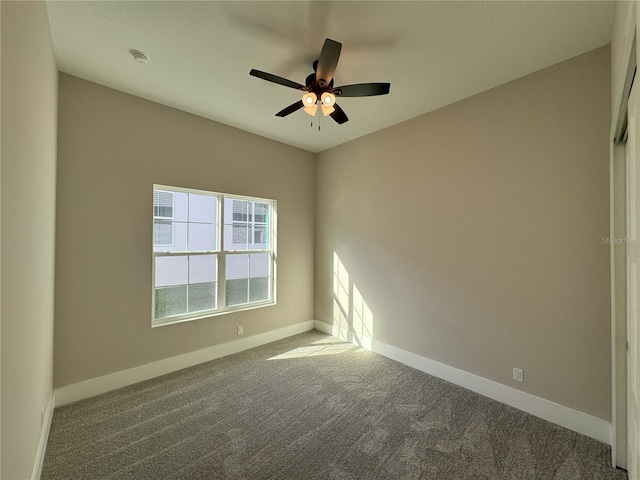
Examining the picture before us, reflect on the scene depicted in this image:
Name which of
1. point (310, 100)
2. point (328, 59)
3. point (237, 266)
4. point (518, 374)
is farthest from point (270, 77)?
point (518, 374)

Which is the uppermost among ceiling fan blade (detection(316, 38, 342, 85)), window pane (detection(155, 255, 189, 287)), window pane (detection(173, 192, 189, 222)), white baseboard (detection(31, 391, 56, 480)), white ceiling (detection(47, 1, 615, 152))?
white ceiling (detection(47, 1, 615, 152))

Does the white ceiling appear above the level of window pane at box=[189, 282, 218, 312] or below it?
above

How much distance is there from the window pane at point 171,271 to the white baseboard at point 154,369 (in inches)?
34.0

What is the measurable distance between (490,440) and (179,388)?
2820 mm

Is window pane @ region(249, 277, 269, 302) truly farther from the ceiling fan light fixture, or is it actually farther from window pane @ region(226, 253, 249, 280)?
the ceiling fan light fixture

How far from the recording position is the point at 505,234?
2.57 m

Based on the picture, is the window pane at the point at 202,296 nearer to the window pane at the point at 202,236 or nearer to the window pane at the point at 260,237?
the window pane at the point at 202,236

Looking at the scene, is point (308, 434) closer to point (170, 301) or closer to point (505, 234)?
point (170, 301)

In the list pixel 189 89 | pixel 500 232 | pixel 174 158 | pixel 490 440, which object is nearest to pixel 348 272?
pixel 500 232

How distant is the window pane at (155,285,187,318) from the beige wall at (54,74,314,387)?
6.0 inches

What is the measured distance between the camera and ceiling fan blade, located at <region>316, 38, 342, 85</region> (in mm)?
1739

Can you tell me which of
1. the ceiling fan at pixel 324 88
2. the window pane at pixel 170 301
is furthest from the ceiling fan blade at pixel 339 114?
the window pane at pixel 170 301

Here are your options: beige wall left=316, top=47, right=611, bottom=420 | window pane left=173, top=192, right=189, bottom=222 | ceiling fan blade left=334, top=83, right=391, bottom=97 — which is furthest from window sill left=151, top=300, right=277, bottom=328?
ceiling fan blade left=334, top=83, right=391, bottom=97

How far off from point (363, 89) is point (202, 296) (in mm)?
2959
